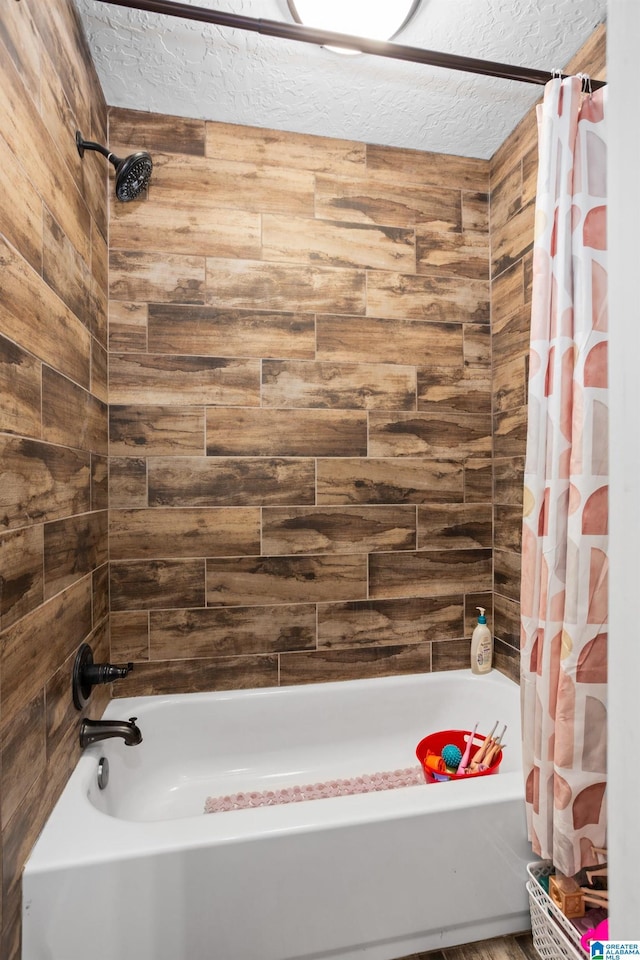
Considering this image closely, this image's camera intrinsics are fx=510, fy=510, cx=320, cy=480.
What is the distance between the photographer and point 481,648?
2064 mm

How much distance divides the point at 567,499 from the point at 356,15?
4.89ft

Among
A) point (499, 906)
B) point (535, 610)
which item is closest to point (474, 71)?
point (535, 610)

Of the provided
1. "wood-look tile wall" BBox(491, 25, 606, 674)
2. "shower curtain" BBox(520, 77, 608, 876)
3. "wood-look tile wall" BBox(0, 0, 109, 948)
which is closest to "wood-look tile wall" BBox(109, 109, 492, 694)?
"wood-look tile wall" BBox(491, 25, 606, 674)

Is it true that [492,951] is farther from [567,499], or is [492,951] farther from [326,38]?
[326,38]

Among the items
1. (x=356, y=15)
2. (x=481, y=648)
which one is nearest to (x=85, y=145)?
(x=356, y=15)

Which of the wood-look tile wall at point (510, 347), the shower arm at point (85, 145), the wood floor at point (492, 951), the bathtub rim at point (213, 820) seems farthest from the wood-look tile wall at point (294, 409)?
the wood floor at point (492, 951)

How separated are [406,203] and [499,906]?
2362mm

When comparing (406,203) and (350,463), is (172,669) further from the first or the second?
(406,203)

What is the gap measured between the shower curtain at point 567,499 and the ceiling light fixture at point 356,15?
0.54 metres

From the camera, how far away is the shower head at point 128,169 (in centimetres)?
153

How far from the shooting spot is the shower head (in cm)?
153

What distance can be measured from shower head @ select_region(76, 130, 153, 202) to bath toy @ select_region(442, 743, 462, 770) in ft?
7.05

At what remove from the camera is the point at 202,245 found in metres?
1.91

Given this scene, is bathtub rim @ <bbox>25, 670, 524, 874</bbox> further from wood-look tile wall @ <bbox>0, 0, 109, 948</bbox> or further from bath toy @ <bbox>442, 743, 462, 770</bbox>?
bath toy @ <bbox>442, 743, 462, 770</bbox>
